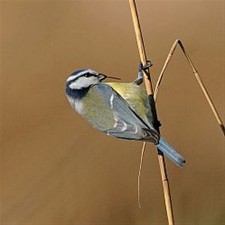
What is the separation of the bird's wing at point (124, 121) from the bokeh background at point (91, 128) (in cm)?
72

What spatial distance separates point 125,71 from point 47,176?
30 cm

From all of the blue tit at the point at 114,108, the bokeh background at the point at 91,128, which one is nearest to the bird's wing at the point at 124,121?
the blue tit at the point at 114,108

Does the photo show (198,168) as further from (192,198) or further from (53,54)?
(53,54)

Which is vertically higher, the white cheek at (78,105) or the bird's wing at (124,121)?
the white cheek at (78,105)

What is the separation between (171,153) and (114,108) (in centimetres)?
7

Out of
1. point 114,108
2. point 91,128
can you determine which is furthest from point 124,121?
point 91,128

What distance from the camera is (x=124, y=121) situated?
605mm

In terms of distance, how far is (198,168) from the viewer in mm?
1457

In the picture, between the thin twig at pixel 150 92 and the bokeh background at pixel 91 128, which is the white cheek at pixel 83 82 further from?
the bokeh background at pixel 91 128

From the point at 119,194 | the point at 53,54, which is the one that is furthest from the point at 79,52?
the point at 119,194

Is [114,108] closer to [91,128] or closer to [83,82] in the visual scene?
[83,82]

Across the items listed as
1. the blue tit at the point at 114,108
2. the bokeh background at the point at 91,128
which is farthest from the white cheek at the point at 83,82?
the bokeh background at the point at 91,128

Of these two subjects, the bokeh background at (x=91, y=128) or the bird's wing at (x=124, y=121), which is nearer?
the bird's wing at (x=124, y=121)

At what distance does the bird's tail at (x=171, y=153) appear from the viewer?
571 mm
